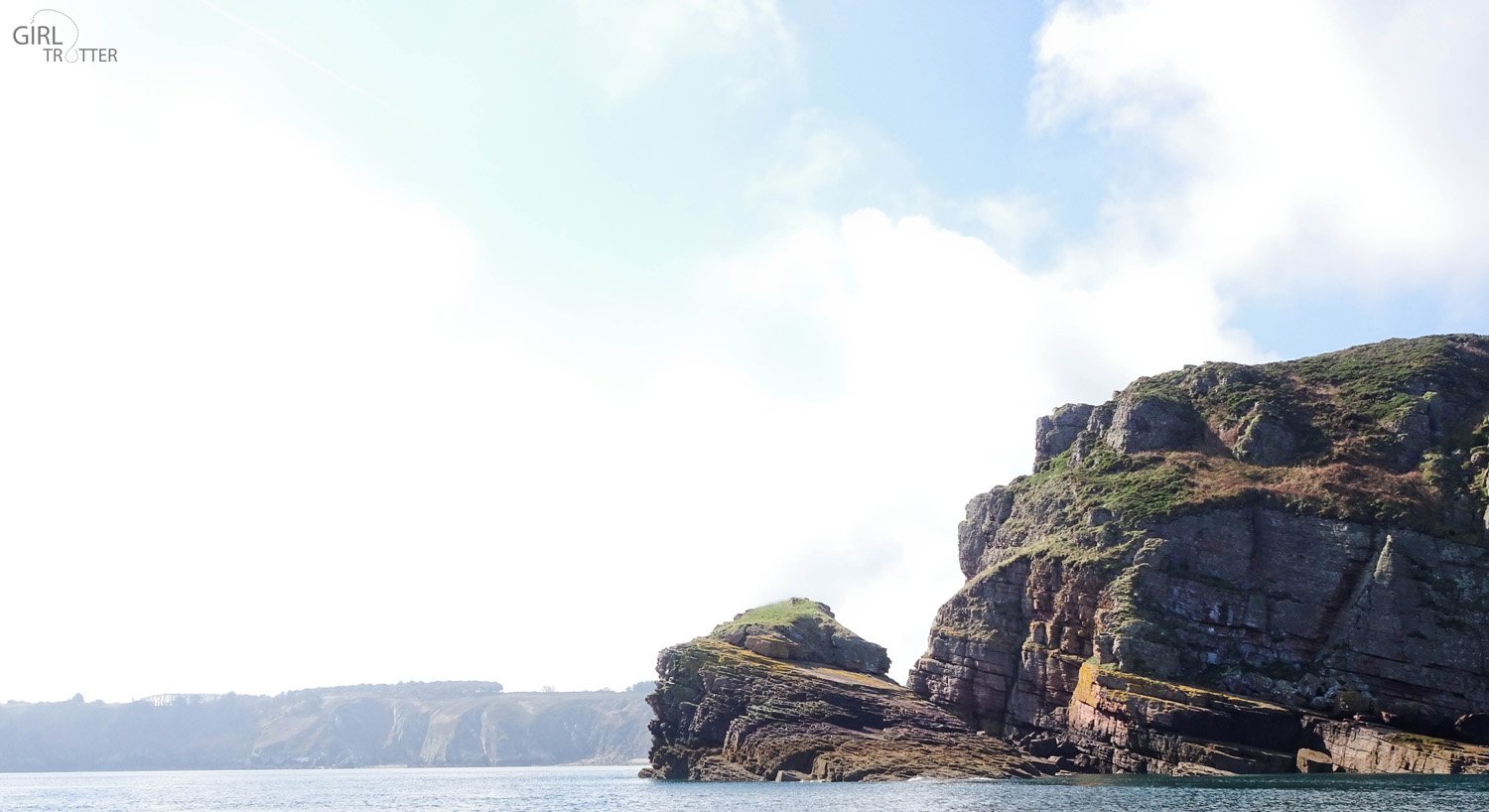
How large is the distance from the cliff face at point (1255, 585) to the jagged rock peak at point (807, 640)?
13.9m

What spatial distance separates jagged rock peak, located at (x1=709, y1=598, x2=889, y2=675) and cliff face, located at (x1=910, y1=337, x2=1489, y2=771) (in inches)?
546

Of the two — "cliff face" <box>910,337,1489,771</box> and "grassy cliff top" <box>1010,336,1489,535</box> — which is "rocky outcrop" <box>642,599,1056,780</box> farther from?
"grassy cliff top" <box>1010,336,1489,535</box>

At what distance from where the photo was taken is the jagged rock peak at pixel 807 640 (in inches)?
4756

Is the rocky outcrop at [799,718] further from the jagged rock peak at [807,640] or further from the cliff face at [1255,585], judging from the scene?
the cliff face at [1255,585]

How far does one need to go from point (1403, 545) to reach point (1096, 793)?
4344 cm

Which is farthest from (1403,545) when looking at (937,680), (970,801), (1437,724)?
(970,801)

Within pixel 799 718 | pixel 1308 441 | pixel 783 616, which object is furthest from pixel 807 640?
pixel 1308 441

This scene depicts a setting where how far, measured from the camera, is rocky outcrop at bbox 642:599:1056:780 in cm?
9456

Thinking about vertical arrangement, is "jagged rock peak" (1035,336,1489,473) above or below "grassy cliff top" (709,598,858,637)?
above

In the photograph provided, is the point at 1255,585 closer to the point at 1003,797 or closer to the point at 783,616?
the point at 1003,797

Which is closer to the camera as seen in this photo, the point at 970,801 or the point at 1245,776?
the point at 970,801


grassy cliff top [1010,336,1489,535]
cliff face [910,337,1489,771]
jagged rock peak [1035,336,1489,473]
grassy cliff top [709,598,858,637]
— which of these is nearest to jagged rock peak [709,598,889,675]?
grassy cliff top [709,598,858,637]

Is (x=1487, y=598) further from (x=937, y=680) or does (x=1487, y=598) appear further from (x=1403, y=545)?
(x=937, y=680)

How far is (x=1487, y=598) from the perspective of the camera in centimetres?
8819
